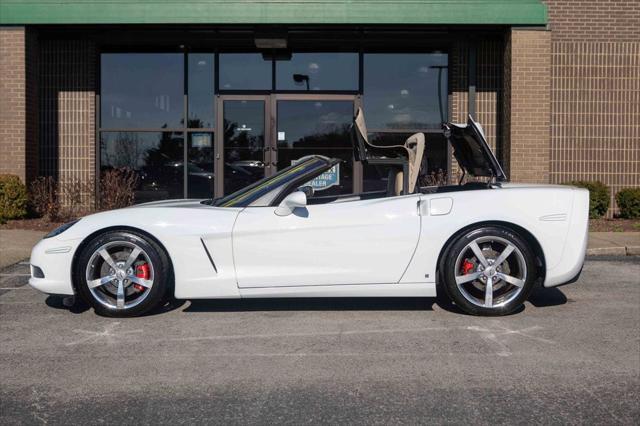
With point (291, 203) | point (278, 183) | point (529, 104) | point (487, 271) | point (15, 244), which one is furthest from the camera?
point (529, 104)

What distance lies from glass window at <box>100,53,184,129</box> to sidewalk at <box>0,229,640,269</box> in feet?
12.6

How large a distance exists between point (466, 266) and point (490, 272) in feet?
0.61

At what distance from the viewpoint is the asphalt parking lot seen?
3.82 m

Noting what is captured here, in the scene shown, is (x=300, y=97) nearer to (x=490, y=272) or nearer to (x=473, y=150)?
(x=473, y=150)

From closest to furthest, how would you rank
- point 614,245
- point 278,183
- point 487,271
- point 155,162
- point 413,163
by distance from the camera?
1. point 487,271
2. point 278,183
3. point 413,163
4. point 614,245
5. point 155,162

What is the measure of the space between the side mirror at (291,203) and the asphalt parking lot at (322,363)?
0.84 metres

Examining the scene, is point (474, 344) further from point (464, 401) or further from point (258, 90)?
point (258, 90)

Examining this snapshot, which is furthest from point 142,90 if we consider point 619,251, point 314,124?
point 619,251

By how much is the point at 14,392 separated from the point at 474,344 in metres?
2.84

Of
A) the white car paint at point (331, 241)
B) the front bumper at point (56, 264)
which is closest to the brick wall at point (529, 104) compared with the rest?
the white car paint at point (331, 241)

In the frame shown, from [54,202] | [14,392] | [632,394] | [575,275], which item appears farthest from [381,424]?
[54,202]

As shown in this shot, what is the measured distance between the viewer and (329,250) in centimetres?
584

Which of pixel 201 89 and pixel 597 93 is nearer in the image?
pixel 597 93

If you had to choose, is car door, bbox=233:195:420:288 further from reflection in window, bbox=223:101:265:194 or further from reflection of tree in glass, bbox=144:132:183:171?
reflection of tree in glass, bbox=144:132:183:171
